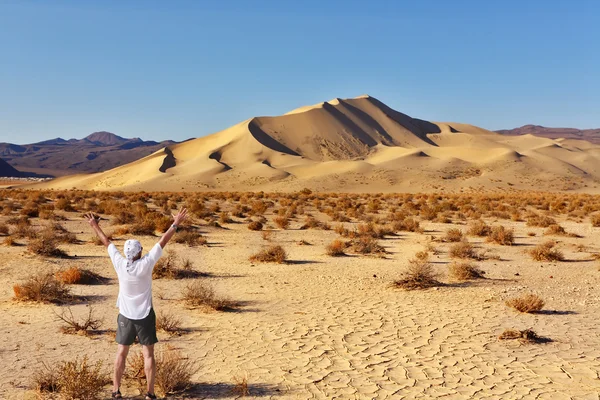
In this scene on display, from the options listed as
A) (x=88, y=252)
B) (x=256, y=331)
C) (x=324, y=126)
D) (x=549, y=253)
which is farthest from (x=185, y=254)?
(x=324, y=126)

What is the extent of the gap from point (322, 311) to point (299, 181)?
61.3 metres

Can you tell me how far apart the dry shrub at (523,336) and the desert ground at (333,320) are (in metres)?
0.03

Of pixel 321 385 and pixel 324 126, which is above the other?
pixel 324 126

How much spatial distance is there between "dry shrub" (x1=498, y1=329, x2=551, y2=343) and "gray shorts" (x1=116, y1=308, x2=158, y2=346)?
535cm

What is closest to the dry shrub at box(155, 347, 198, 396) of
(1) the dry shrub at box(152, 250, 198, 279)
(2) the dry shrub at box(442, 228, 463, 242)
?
(1) the dry shrub at box(152, 250, 198, 279)

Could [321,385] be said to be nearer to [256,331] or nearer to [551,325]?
[256,331]

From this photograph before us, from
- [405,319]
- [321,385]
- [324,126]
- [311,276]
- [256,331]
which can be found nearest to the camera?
[321,385]

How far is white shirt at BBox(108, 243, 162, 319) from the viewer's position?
5109mm

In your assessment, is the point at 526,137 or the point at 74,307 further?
the point at 526,137

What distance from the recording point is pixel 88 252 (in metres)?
16.3

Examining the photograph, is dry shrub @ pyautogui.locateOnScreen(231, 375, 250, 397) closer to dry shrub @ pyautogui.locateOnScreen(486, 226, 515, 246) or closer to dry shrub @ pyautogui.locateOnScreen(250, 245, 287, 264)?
dry shrub @ pyautogui.locateOnScreen(250, 245, 287, 264)

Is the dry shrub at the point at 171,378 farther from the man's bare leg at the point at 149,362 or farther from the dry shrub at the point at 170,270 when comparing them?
the dry shrub at the point at 170,270

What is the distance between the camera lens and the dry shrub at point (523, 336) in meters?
8.11

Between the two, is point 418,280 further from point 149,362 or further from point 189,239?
point 189,239
